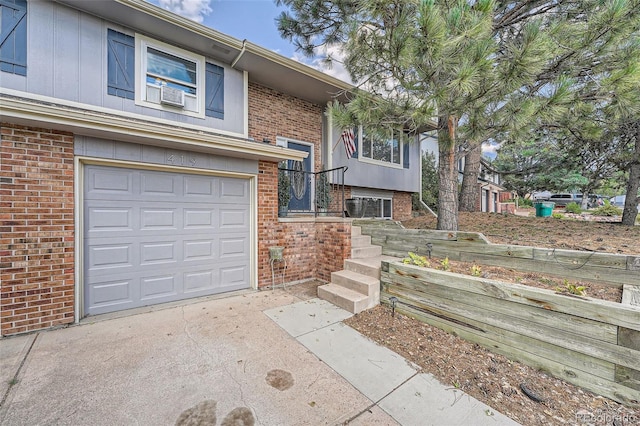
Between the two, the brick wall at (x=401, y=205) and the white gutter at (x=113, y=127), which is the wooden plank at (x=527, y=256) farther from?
the brick wall at (x=401, y=205)

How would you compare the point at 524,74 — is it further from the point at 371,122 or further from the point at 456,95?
the point at 371,122

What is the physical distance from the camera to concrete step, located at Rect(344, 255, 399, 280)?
4.35 m

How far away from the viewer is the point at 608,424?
1922 mm

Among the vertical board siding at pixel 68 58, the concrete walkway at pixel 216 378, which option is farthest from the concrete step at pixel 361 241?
the vertical board siding at pixel 68 58

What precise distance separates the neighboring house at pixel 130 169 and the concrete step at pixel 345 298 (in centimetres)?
86

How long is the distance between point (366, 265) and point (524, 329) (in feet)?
Answer: 7.58

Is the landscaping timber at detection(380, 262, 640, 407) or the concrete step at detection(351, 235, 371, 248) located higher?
the concrete step at detection(351, 235, 371, 248)

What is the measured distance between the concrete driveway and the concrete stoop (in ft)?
3.66

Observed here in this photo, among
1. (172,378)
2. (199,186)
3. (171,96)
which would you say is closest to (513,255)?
(172,378)

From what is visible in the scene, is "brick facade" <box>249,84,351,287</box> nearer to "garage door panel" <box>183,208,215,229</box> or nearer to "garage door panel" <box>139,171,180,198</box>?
"garage door panel" <box>183,208,215,229</box>

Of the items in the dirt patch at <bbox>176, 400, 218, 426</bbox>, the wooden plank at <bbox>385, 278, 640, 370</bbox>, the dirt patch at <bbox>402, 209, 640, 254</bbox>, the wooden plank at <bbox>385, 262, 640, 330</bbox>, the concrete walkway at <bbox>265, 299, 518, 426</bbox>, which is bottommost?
the dirt patch at <bbox>176, 400, 218, 426</bbox>

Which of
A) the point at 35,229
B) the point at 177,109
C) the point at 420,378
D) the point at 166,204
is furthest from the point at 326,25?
the point at 420,378

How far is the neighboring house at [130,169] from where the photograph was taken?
3.38 metres

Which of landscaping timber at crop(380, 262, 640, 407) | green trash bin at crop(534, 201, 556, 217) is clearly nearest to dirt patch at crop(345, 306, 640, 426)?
landscaping timber at crop(380, 262, 640, 407)
